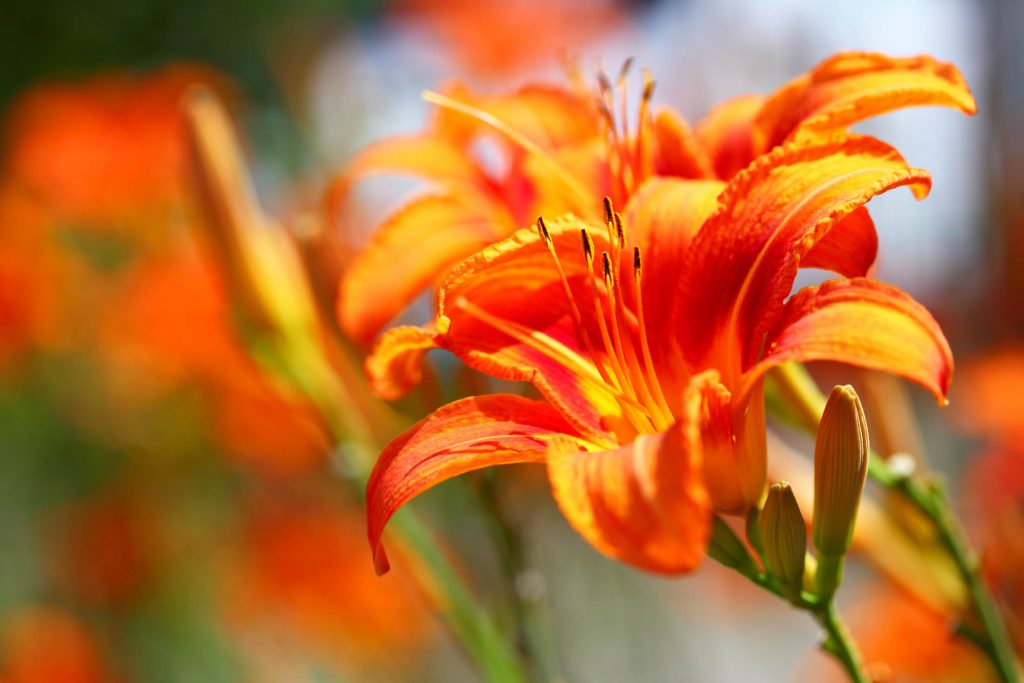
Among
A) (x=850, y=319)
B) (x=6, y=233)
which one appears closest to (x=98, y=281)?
(x=6, y=233)

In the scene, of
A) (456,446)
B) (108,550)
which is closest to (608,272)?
(456,446)

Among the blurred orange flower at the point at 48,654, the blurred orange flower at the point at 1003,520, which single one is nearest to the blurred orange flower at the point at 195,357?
the blurred orange flower at the point at 48,654

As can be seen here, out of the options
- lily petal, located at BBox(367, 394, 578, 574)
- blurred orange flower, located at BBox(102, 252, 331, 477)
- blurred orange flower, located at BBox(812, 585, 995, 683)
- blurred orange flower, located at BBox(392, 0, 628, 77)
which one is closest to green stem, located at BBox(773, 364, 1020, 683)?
lily petal, located at BBox(367, 394, 578, 574)

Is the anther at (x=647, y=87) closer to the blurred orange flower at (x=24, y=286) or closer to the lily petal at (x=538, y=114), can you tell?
the lily petal at (x=538, y=114)

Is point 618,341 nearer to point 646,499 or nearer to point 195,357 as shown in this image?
point 646,499

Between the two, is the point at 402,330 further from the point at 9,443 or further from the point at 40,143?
the point at 9,443

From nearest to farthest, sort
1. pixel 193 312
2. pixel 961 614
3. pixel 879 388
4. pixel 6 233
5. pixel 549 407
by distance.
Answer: pixel 549 407
pixel 961 614
pixel 879 388
pixel 193 312
pixel 6 233
